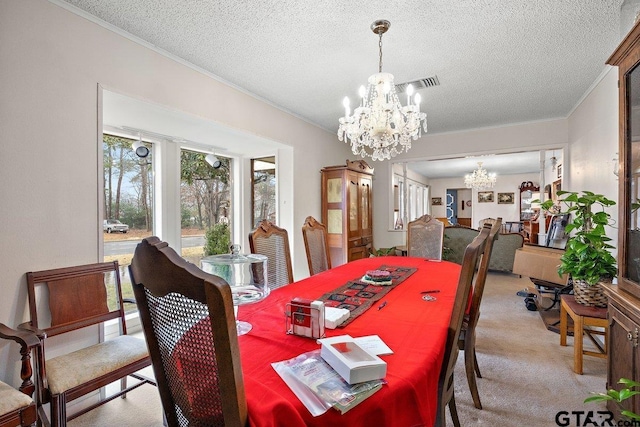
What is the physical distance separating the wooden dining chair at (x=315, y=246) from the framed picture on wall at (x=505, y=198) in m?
9.70

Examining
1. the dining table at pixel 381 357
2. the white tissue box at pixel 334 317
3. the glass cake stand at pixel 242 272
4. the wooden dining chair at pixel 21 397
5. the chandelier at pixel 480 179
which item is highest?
the chandelier at pixel 480 179

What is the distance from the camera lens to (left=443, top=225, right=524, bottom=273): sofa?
5367mm

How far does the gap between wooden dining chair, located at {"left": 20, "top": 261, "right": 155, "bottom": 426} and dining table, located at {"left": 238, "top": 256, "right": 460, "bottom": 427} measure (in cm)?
85

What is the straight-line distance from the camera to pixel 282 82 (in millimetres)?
3148

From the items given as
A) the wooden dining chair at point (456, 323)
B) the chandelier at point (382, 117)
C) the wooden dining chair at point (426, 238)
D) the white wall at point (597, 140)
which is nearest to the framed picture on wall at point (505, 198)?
the white wall at point (597, 140)

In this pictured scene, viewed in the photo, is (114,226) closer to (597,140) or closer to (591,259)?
(591,259)

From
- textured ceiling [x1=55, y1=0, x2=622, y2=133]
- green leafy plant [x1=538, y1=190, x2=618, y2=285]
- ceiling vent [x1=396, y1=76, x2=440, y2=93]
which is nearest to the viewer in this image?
textured ceiling [x1=55, y1=0, x2=622, y2=133]

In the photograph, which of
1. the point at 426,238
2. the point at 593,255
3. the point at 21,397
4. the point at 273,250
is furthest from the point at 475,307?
the point at 21,397

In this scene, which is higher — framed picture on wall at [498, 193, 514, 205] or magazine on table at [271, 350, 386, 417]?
framed picture on wall at [498, 193, 514, 205]

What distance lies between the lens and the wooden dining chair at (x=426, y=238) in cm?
352

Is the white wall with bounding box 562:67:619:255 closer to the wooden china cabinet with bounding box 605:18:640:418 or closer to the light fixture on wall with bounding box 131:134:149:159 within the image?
the wooden china cabinet with bounding box 605:18:640:418

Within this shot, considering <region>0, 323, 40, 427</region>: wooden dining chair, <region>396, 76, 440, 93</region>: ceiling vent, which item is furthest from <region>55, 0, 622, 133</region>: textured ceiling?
<region>0, 323, 40, 427</region>: wooden dining chair

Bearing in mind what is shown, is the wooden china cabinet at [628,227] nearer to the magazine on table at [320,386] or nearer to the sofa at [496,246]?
the magazine on table at [320,386]

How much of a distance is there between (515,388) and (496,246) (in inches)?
152
